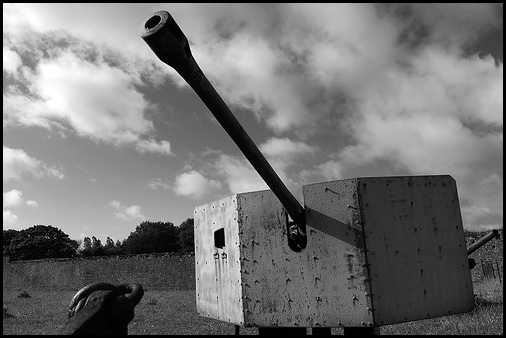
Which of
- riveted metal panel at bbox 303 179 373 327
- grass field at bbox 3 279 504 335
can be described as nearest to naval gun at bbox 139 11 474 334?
riveted metal panel at bbox 303 179 373 327

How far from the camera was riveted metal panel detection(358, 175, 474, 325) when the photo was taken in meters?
3.39

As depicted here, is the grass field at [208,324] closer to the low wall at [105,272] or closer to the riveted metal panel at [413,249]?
the riveted metal panel at [413,249]

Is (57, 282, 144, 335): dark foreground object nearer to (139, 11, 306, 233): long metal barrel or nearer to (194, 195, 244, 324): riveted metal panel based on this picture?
(139, 11, 306, 233): long metal barrel

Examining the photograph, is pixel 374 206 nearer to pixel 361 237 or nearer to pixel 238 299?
pixel 361 237

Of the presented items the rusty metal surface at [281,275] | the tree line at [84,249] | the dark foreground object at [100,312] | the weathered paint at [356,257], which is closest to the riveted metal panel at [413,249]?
the weathered paint at [356,257]

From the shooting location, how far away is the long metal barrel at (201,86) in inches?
74.8

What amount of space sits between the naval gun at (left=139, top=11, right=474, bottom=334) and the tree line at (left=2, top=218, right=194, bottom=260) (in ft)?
140

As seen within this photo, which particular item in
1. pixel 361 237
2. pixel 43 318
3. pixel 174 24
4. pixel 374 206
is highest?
pixel 174 24

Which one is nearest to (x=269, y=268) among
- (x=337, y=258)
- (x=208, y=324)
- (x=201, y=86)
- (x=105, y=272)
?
(x=337, y=258)

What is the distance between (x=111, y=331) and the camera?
68.7 inches

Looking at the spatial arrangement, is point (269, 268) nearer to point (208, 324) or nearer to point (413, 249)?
point (413, 249)

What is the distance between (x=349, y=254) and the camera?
344 cm

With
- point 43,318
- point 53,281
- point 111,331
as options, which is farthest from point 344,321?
point 53,281

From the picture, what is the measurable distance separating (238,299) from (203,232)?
1.05 m
